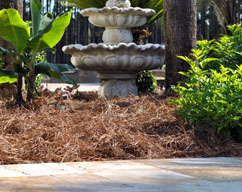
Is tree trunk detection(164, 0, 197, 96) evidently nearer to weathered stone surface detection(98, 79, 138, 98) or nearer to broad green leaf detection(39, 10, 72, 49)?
weathered stone surface detection(98, 79, 138, 98)

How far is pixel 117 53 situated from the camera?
23.5ft

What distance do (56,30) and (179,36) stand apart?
202 cm

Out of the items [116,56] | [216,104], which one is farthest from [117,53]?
[216,104]

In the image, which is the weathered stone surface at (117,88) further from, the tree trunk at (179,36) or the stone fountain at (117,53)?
the tree trunk at (179,36)

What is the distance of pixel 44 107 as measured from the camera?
5445 mm

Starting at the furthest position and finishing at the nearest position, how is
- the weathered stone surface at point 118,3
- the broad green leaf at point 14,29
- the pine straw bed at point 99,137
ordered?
the weathered stone surface at point 118,3 < the broad green leaf at point 14,29 < the pine straw bed at point 99,137

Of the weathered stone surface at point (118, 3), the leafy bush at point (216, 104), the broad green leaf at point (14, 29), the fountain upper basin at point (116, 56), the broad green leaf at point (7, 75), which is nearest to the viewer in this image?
the leafy bush at point (216, 104)

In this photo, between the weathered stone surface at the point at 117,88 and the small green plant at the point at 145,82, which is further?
the small green plant at the point at 145,82

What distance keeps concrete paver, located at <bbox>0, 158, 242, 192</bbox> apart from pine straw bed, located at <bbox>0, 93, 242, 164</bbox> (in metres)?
0.37

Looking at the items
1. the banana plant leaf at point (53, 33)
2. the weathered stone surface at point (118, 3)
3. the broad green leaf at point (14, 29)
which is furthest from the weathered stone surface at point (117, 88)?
the broad green leaf at point (14, 29)

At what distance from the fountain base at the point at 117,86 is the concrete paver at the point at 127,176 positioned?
4.29 meters

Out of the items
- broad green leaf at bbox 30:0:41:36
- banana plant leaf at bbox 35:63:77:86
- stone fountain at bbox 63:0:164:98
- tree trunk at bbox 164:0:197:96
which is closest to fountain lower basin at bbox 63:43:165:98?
stone fountain at bbox 63:0:164:98

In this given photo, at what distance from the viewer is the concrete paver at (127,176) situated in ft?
7.81

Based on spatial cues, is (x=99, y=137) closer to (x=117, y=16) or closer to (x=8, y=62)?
(x=8, y=62)
